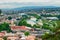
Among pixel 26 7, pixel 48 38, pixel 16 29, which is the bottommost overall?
pixel 26 7

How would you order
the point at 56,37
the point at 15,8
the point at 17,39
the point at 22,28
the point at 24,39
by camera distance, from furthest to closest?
the point at 15,8 → the point at 22,28 → the point at 17,39 → the point at 24,39 → the point at 56,37

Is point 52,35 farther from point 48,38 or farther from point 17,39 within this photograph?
point 17,39

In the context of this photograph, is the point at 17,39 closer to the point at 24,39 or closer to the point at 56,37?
the point at 24,39

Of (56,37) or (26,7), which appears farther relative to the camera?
(26,7)

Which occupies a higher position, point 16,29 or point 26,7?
point 16,29

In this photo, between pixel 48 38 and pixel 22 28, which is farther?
pixel 22 28

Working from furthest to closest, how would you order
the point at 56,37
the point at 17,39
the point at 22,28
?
the point at 22,28 < the point at 17,39 < the point at 56,37

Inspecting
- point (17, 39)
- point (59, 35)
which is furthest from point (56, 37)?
point (17, 39)

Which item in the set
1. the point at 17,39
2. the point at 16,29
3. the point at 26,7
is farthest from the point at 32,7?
the point at 17,39

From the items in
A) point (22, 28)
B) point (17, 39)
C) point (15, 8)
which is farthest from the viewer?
point (15, 8)
